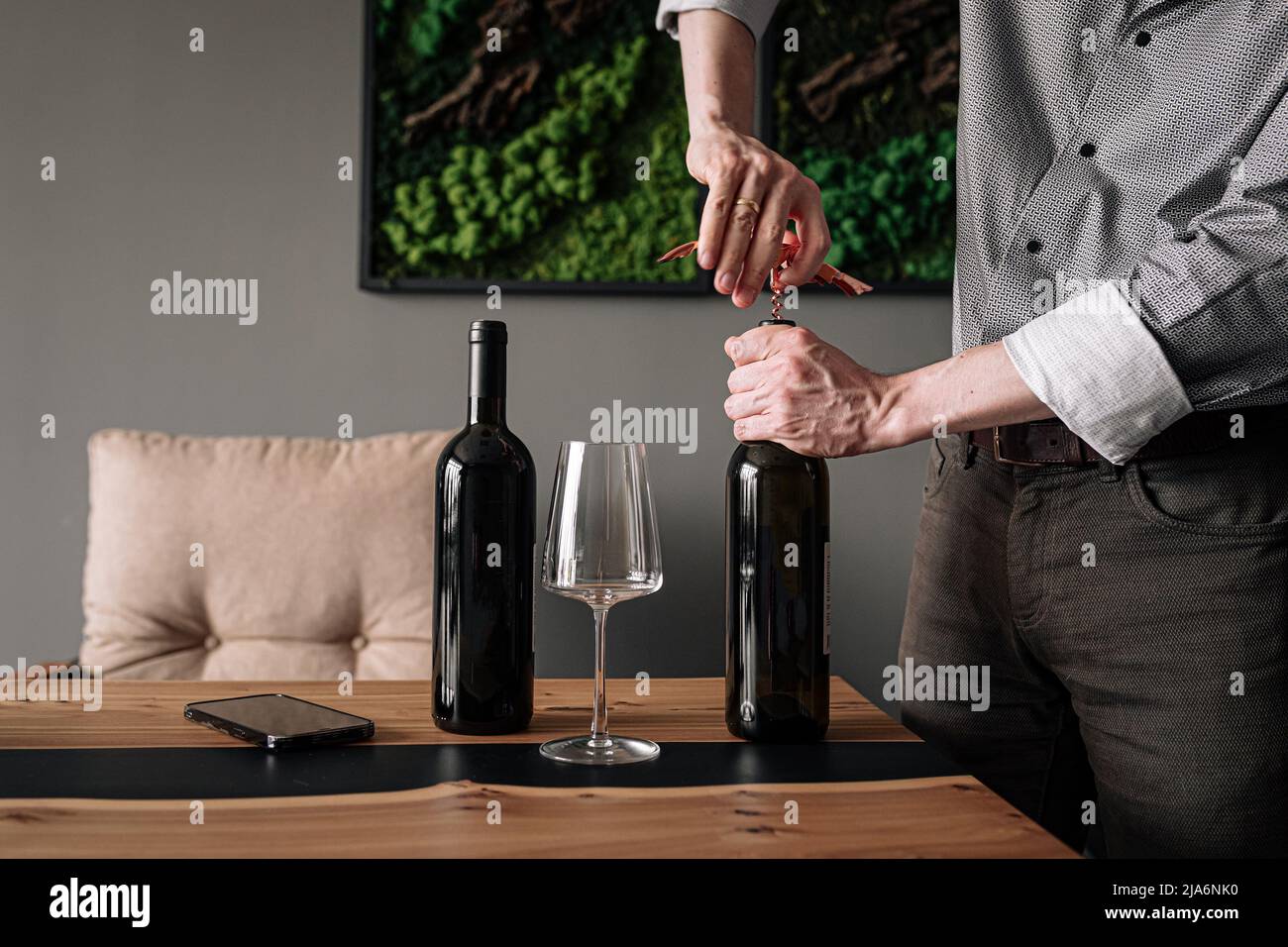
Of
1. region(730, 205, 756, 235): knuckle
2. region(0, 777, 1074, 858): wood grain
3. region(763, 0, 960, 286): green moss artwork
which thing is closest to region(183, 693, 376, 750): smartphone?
region(0, 777, 1074, 858): wood grain

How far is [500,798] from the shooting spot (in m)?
0.70

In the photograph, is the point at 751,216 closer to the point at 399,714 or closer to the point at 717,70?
the point at 717,70

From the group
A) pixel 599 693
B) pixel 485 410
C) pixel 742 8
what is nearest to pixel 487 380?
pixel 485 410

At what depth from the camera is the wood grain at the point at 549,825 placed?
Answer: 601 millimetres

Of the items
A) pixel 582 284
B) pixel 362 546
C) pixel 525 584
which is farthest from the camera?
pixel 582 284

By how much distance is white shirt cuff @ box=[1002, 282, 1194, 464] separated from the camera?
89cm

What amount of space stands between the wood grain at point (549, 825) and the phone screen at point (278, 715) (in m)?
0.16

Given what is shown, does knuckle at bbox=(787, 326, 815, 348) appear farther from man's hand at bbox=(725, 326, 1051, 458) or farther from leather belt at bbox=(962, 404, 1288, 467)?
leather belt at bbox=(962, 404, 1288, 467)

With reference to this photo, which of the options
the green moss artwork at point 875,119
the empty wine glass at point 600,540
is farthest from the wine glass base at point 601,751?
the green moss artwork at point 875,119

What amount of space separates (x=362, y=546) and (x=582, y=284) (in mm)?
641

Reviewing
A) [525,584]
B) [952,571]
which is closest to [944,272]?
[952,571]

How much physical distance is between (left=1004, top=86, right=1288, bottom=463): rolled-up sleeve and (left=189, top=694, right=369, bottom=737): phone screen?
0.67 metres

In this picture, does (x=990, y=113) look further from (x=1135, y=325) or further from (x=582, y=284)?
(x=582, y=284)

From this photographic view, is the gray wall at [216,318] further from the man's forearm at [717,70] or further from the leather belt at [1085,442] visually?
the leather belt at [1085,442]
